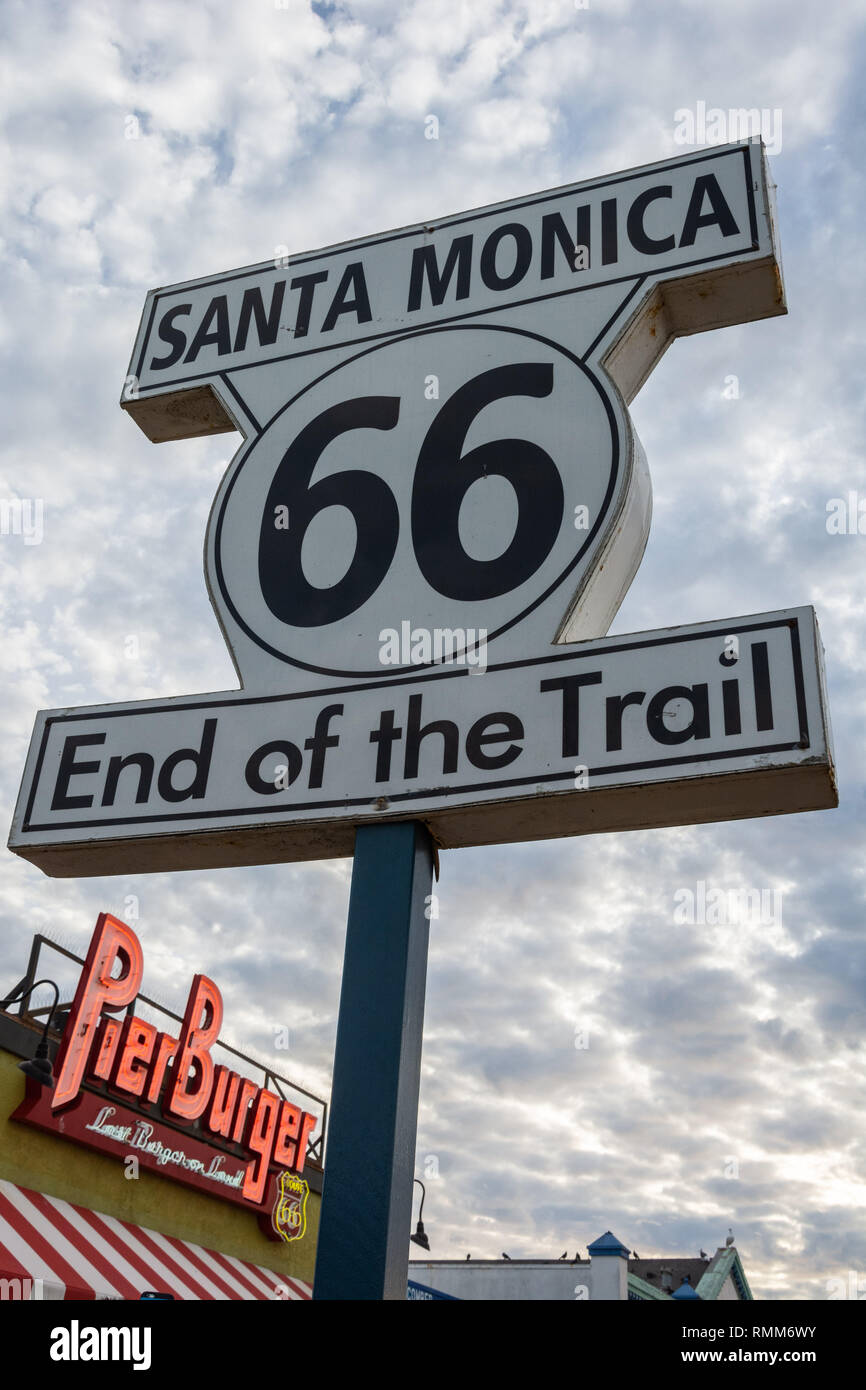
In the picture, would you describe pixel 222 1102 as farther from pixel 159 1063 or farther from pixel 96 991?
pixel 96 991

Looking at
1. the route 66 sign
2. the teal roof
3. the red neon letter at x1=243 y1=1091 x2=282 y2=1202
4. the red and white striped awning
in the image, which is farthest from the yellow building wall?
the teal roof

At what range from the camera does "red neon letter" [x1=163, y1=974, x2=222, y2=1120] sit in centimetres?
1162

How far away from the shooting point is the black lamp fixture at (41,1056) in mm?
9594

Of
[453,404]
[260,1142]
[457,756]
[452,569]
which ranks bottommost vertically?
[457,756]

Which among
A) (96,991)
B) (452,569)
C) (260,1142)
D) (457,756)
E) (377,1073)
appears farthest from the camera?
(260,1142)

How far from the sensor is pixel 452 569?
2852 mm

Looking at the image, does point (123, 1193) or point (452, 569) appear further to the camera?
point (123, 1193)

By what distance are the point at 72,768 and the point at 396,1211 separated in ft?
4.32

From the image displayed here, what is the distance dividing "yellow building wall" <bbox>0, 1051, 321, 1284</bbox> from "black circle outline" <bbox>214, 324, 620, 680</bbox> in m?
7.95

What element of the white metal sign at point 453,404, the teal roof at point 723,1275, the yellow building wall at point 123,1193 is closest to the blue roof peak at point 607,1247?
the teal roof at point 723,1275

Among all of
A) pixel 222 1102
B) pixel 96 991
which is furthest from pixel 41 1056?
pixel 222 1102

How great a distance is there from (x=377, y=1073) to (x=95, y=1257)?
28.1ft
